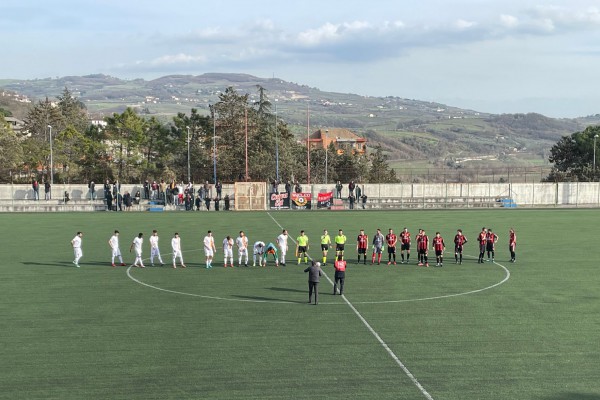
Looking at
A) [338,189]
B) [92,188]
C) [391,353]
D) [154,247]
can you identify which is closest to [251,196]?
[338,189]

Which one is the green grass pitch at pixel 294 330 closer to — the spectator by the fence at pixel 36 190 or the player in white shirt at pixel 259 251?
the player in white shirt at pixel 259 251

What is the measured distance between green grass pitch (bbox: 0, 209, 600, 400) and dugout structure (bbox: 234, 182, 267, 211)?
96.1ft

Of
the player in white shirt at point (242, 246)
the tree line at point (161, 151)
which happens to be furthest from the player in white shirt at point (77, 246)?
the tree line at point (161, 151)

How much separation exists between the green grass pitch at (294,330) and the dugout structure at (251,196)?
96.1 ft

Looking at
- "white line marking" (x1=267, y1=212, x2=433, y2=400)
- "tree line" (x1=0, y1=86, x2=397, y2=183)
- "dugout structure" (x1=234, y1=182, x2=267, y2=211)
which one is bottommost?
"white line marking" (x1=267, y1=212, x2=433, y2=400)

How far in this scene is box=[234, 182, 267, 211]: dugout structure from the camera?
66188mm

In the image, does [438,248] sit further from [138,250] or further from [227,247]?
[138,250]

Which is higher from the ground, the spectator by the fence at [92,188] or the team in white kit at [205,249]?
the spectator by the fence at [92,188]

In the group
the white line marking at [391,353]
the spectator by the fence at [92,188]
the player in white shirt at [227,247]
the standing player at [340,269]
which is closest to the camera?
the white line marking at [391,353]

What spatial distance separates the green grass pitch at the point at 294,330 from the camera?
1554 cm

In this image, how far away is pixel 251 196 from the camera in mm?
66438

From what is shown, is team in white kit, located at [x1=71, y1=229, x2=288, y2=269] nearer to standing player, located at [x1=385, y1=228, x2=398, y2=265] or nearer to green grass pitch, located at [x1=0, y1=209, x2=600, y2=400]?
green grass pitch, located at [x1=0, y1=209, x2=600, y2=400]

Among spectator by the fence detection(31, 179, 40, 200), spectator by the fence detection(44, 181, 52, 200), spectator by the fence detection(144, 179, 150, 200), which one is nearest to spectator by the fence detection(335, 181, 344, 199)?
spectator by the fence detection(144, 179, 150, 200)

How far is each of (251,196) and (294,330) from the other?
46.6 m
